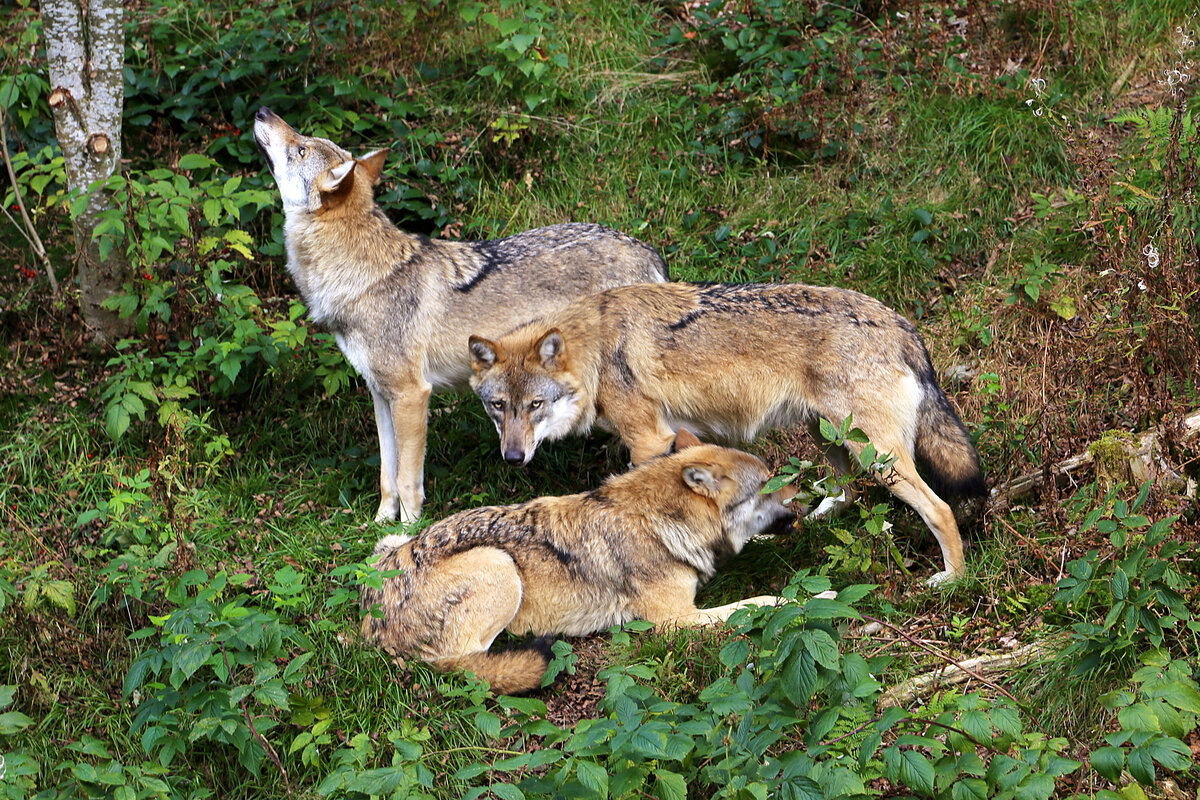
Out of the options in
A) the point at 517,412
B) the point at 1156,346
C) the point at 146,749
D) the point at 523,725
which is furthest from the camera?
the point at 517,412

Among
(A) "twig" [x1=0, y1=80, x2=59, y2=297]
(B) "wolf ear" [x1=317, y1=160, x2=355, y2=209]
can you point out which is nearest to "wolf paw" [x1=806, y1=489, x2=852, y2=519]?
(B) "wolf ear" [x1=317, y1=160, x2=355, y2=209]

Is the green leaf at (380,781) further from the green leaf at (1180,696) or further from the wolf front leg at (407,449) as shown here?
the wolf front leg at (407,449)

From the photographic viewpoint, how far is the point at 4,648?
17.7 feet

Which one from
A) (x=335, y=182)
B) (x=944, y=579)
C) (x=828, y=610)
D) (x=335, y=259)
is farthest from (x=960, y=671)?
(x=335, y=182)

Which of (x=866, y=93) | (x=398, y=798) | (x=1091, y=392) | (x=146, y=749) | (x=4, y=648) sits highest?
(x=866, y=93)

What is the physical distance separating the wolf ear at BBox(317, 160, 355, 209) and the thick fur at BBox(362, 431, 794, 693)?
252 centimetres

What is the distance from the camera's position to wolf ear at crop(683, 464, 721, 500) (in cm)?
539

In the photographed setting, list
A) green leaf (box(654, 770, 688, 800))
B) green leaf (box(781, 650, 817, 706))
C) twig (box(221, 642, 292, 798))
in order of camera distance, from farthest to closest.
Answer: twig (box(221, 642, 292, 798)), green leaf (box(781, 650, 817, 706)), green leaf (box(654, 770, 688, 800))

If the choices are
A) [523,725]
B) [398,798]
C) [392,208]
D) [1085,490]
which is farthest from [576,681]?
[392,208]

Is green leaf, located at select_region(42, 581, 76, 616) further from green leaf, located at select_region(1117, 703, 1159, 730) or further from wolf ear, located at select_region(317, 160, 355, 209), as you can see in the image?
green leaf, located at select_region(1117, 703, 1159, 730)

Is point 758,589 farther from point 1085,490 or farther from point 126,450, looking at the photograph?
point 126,450

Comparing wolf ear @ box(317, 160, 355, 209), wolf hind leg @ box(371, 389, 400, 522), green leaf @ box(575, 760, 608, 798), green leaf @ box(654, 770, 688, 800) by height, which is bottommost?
wolf hind leg @ box(371, 389, 400, 522)

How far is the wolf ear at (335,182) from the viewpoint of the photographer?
6660 millimetres

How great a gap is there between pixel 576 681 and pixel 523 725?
1.13 metres
